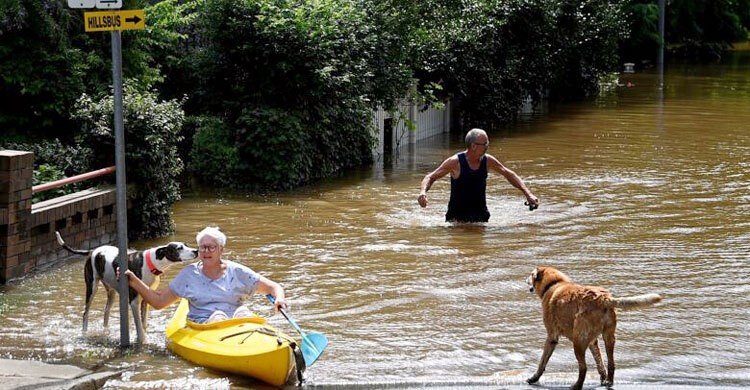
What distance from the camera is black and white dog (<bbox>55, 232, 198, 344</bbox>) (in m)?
9.00

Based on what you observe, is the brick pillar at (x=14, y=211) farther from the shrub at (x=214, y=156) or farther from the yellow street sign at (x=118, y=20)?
the shrub at (x=214, y=156)

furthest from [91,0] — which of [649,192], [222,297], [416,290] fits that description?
[649,192]

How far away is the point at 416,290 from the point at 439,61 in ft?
41.1

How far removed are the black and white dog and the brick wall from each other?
1.91 meters

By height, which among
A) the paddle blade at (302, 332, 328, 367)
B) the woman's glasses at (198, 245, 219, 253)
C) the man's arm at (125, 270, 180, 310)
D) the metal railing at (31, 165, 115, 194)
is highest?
the metal railing at (31, 165, 115, 194)

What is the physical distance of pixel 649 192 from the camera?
17.0 metres

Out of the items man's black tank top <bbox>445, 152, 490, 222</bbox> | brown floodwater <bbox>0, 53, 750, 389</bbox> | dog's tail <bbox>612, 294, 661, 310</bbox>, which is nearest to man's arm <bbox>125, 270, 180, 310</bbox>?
brown floodwater <bbox>0, 53, 750, 389</bbox>

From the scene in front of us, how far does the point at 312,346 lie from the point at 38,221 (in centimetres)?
437

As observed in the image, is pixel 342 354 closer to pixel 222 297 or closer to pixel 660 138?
pixel 222 297

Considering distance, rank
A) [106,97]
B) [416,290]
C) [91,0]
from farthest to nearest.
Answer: [106,97] < [416,290] < [91,0]

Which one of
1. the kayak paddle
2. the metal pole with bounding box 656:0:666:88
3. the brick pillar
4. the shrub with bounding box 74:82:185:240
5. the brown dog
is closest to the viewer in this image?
the brown dog

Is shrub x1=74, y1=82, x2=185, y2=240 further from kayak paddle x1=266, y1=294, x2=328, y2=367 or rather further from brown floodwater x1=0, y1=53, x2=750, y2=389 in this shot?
kayak paddle x1=266, y1=294, x2=328, y2=367

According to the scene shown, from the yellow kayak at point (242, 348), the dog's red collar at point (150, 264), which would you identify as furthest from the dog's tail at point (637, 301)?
the dog's red collar at point (150, 264)

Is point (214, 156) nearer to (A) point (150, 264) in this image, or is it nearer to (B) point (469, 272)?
(B) point (469, 272)
